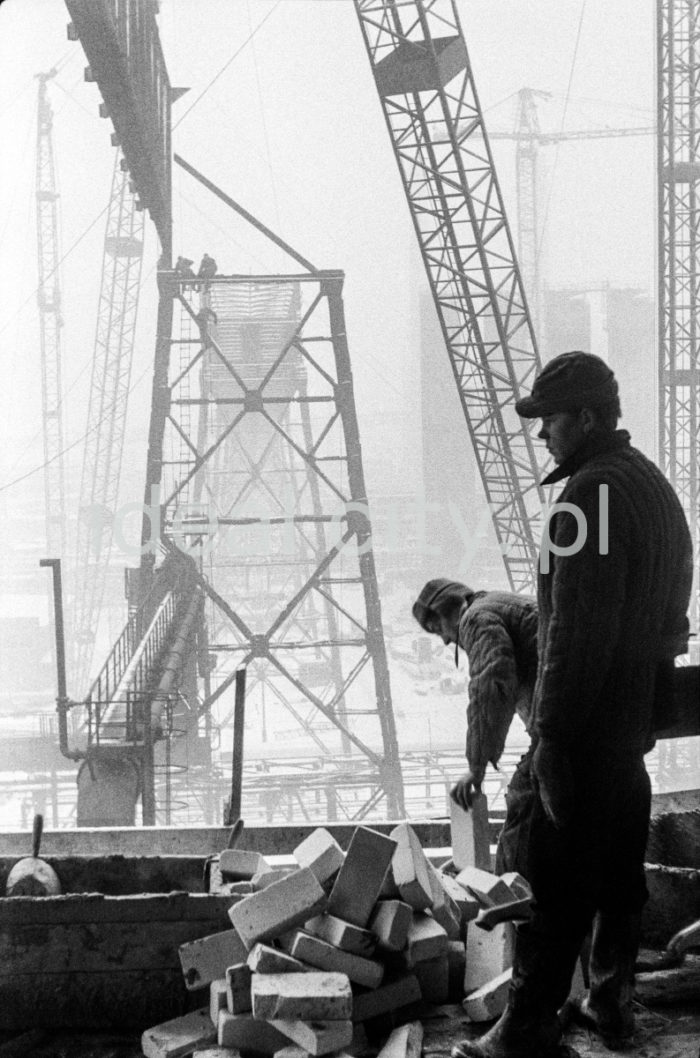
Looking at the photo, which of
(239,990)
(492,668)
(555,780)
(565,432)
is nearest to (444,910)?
(239,990)

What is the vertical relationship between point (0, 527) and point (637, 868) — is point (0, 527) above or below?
above

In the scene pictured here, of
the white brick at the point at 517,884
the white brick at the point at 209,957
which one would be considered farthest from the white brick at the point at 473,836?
the white brick at the point at 209,957

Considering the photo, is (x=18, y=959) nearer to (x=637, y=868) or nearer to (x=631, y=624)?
(x=637, y=868)

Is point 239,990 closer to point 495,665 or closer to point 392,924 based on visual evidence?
point 392,924

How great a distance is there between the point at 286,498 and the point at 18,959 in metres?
17.7

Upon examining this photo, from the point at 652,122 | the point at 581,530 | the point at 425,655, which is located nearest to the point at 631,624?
the point at 581,530

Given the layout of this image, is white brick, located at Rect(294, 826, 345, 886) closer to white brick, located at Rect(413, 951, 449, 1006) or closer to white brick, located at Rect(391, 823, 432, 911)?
white brick, located at Rect(391, 823, 432, 911)

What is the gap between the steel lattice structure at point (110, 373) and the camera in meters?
24.8

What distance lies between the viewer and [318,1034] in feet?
8.00

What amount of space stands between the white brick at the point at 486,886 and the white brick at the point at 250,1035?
0.65 m

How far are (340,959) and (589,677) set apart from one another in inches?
42.9

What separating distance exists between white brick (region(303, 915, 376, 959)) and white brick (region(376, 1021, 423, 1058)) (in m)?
0.20

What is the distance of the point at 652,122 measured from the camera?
67.5 ft

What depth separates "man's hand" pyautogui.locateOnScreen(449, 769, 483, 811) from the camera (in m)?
2.63
